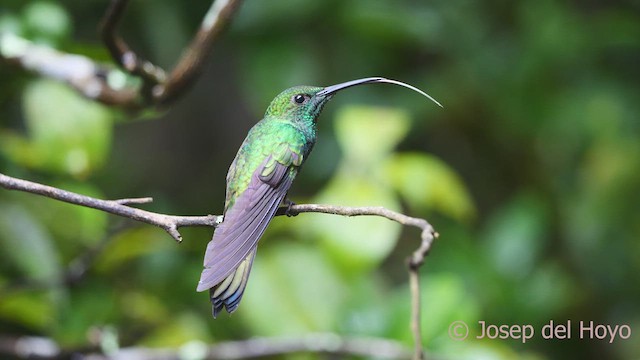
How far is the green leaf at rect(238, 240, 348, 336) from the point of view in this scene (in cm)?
212

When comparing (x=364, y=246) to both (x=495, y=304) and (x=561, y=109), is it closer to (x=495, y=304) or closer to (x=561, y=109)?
(x=495, y=304)

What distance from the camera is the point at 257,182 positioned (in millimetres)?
817

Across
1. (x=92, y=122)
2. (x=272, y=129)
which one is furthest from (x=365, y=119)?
(x=272, y=129)

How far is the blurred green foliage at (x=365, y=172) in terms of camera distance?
6.67ft

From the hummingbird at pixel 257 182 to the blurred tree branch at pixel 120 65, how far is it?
16.3 inches

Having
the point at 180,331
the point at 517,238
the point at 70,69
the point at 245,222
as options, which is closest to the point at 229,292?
the point at 245,222

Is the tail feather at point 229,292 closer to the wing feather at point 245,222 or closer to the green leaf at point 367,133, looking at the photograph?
the wing feather at point 245,222

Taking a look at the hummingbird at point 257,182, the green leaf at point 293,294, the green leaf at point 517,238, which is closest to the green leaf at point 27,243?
the green leaf at point 293,294

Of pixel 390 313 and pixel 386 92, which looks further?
pixel 386 92

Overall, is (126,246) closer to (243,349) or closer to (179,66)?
(243,349)

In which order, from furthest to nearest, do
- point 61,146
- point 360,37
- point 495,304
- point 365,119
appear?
point 360,37 → point 495,304 → point 365,119 → point 61,146

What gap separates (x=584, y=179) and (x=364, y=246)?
1557 millimetres

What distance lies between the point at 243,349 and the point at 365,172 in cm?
61

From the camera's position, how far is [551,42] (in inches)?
128
